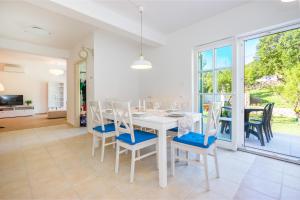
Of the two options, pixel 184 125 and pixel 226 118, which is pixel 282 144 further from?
pixel 184 125

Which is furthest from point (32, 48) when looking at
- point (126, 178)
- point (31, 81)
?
point (126, 178)

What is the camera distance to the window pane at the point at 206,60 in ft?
10.3

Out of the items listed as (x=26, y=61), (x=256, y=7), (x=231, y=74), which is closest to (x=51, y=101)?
(x=26, y=61)

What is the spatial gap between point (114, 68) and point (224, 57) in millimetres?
2691

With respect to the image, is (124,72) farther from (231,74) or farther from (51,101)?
(51,101)

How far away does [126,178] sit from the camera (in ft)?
6.29

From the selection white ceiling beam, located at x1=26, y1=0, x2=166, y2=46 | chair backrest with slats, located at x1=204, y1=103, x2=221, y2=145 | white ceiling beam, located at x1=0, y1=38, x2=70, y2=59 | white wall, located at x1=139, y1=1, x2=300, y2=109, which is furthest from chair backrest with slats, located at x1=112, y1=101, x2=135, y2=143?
white ceiling beam, located at x1=0, y1=38, x2=70, y2=59

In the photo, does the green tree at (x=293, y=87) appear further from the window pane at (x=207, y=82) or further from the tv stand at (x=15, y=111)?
the tv stand at (x=15, y=111)

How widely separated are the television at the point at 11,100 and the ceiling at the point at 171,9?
7.36 meters

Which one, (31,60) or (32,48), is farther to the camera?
(31,60)

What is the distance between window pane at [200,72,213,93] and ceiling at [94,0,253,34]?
3.73 ft

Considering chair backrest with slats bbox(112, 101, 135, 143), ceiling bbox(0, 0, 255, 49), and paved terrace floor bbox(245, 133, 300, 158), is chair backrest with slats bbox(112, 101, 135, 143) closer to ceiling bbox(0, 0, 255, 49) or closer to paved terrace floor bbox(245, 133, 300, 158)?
ceiling bbox(0, 0, 255, 49)

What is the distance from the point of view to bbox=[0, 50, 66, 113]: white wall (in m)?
7.12

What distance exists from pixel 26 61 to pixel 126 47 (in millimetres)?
6246
